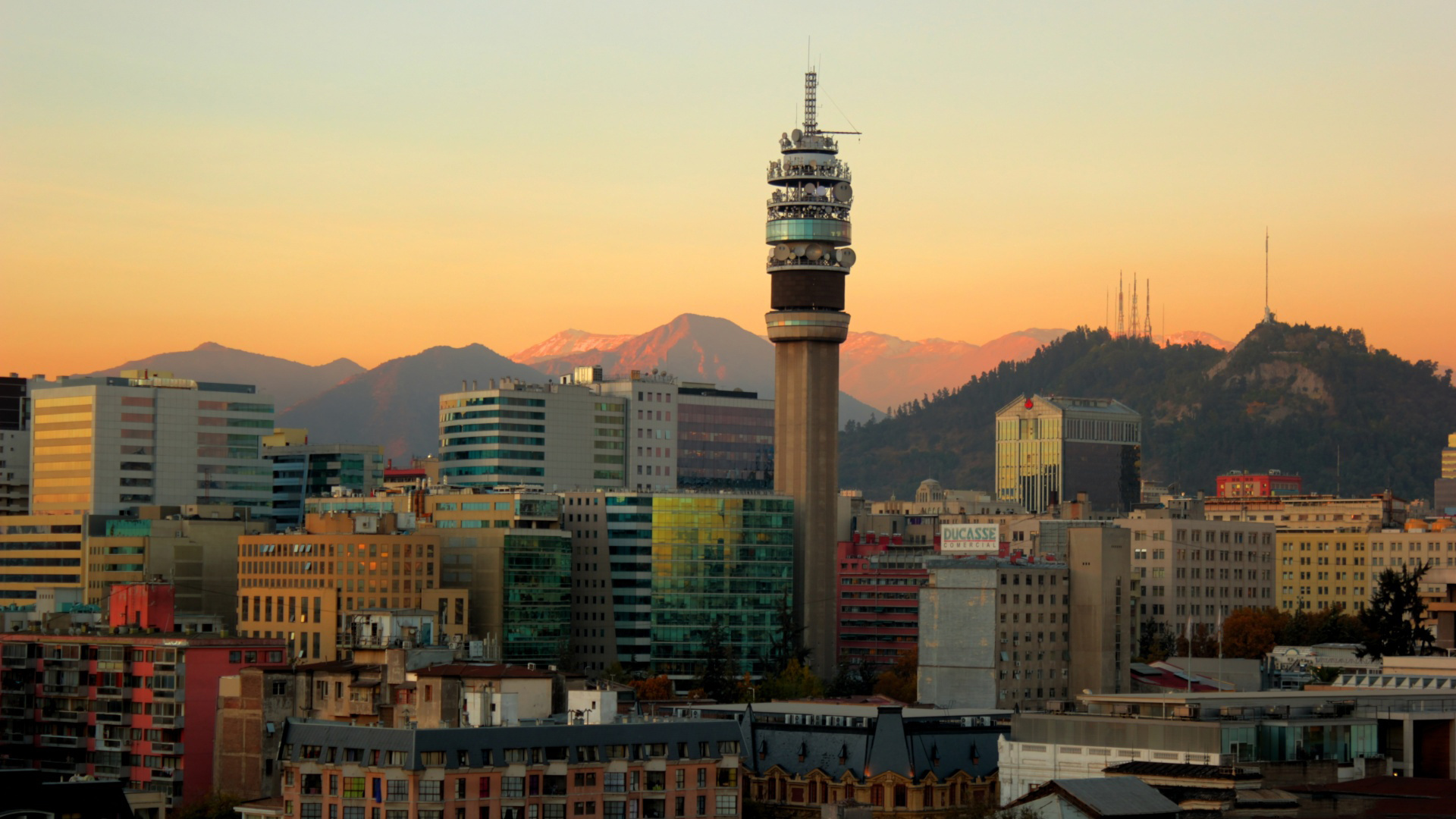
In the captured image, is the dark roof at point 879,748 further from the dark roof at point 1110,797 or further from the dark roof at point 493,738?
the dark roof at point 1110,797

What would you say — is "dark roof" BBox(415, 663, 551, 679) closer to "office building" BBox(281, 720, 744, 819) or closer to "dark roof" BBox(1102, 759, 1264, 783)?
"office building" BBox(281, 720, 744, 819)

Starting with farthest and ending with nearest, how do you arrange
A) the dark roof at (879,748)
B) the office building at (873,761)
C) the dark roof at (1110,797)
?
the dark roof at (879,748), the office building at (873,761), the dark roof at (1110,797)

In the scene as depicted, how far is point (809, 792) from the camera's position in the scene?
185750 millimetres

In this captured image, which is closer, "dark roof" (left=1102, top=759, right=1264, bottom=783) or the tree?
"dark roof" (left=1102, top=759, right=1264, bottom=783)

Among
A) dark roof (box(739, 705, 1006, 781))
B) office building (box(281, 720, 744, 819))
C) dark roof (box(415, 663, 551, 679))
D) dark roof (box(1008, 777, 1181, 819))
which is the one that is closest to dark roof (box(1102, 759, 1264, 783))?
dark roof (box(1008, 777, 1181, 819))

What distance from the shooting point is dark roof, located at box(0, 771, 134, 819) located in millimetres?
165000

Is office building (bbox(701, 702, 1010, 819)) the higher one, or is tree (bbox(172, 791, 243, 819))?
office building (bbox(701, 702, 1010, 819))

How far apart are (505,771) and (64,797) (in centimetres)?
3739

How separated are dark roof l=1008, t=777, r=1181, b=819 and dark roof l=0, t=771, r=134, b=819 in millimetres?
69438

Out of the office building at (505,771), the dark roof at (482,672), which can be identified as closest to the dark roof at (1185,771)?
the office building at (505,771)

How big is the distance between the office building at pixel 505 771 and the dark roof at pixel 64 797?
17842 mm

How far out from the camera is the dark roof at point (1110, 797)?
132250mm

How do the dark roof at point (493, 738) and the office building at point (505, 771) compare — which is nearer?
the office building at point (505, 771)

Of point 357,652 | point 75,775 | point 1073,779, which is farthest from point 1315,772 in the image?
point 75,775
